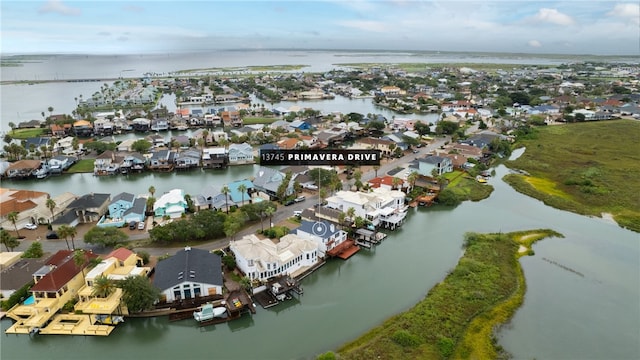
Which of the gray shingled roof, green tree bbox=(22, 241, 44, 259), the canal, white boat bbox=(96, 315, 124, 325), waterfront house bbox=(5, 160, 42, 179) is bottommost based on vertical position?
the canal

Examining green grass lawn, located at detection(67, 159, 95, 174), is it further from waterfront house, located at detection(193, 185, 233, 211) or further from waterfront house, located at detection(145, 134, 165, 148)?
waterfront house, located at detection(193, 185, 233, 211)

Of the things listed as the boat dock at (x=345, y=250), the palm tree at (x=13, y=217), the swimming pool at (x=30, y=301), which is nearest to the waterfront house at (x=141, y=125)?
the palm tree at (x=13, y=217)

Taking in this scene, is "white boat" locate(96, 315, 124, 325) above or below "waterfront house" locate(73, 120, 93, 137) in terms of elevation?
below

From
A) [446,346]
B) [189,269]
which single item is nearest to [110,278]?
[189,269]

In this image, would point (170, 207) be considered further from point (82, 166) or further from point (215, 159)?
point (82, 166)

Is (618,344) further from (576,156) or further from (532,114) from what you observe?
(532,114)

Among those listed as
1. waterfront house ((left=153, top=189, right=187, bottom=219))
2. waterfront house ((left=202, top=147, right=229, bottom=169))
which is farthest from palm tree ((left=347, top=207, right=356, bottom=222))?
waterfront house ((left=202, top=147, right=229, bottom=169))

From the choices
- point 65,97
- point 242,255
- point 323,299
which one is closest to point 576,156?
point 323,299
